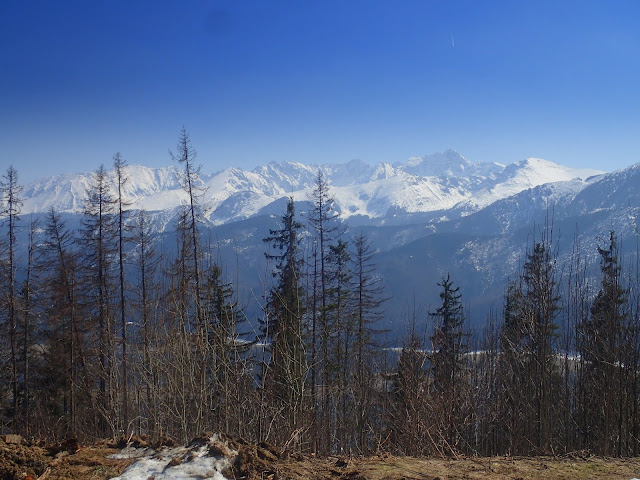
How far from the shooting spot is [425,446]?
29.2 feet

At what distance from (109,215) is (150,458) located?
1692cm

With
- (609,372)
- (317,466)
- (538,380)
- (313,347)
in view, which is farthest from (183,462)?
(538,380)

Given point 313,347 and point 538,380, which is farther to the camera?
point 313,347

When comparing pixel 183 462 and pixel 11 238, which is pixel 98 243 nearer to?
pixel 11 238

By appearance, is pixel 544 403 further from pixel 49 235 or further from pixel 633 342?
pixel 49 235

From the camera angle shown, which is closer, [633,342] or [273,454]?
[273,454]

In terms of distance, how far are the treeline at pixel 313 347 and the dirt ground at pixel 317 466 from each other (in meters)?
1.91

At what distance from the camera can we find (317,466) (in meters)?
5.02

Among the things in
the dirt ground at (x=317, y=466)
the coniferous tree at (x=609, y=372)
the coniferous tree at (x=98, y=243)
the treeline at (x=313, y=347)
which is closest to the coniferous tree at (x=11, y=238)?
the treeline at (x=313, y=347)

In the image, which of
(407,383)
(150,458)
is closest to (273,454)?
(150,458)


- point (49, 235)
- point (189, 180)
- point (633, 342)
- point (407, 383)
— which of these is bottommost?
point (407, 383)

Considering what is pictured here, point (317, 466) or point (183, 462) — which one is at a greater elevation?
point (183, 462)

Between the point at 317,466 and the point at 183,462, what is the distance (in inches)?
55.5

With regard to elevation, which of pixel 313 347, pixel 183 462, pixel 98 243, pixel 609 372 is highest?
pixel 98 243
